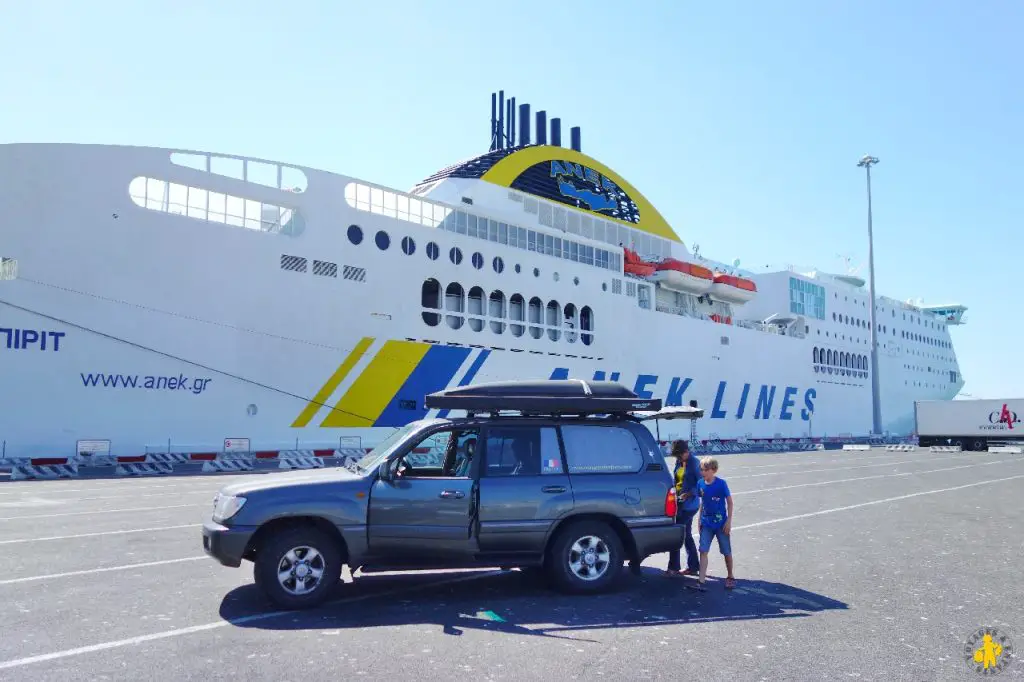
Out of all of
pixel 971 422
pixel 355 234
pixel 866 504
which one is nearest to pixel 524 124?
pixel 355 234

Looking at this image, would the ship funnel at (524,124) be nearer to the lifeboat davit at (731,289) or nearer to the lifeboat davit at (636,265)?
the lifeboat davit at (636,265)

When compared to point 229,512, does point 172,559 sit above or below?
below

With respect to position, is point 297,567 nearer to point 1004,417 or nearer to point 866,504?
point 866,504

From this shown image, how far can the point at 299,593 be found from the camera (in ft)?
20.1

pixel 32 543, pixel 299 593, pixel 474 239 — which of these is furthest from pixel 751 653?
pixel 474 239

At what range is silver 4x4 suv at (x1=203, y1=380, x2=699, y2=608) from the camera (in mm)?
6188

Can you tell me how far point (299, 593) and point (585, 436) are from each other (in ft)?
9.54

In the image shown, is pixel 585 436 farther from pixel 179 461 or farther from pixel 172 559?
pixel 179 461

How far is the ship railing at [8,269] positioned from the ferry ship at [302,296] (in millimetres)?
61

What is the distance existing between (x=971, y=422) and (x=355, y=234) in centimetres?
3732

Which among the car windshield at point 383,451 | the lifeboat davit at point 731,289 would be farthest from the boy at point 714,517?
the lifeboat davit at point 731,289

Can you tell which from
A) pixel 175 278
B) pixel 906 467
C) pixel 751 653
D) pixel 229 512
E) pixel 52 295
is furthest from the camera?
pixel 906 467

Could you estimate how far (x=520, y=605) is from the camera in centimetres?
636

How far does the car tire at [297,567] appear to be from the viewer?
19.9ft
